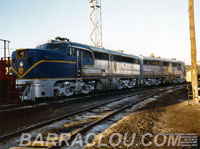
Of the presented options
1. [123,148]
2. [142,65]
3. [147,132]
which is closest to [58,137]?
[123,148]

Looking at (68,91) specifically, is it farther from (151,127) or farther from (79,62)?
(151,127)

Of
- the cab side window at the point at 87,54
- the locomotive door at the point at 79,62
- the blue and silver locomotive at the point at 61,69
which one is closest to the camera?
the blue and silver locomotive at the point at 61,69

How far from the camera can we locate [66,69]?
1137 centimetres

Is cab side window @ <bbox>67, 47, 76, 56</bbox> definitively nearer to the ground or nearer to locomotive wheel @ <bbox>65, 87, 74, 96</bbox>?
locomotive wheel @ <bbox>65, 87, 74, 96</bbox>

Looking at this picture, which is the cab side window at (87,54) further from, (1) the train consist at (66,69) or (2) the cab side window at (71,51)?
(2) the cab side window at (71,51)

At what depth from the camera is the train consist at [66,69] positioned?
999cm

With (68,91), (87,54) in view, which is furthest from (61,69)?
(87,54)

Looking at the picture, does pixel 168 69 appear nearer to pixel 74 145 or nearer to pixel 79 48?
pixel 79 48

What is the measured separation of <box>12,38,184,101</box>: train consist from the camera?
32.8 ft

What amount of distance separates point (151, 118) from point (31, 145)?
439cm

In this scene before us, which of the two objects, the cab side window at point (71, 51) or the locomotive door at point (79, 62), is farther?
the locomotive door at point (79, 62)

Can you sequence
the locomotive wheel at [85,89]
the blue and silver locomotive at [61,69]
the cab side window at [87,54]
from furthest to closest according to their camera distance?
the locomotive wheel at [85,89] < the cab side window at [87,54] < the blue and silver locomotive at [61,69]

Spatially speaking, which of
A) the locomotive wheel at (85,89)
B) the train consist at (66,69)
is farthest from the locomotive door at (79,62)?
the locomotive wheel at (85,89)

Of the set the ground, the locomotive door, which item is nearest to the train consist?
the locomotive door
